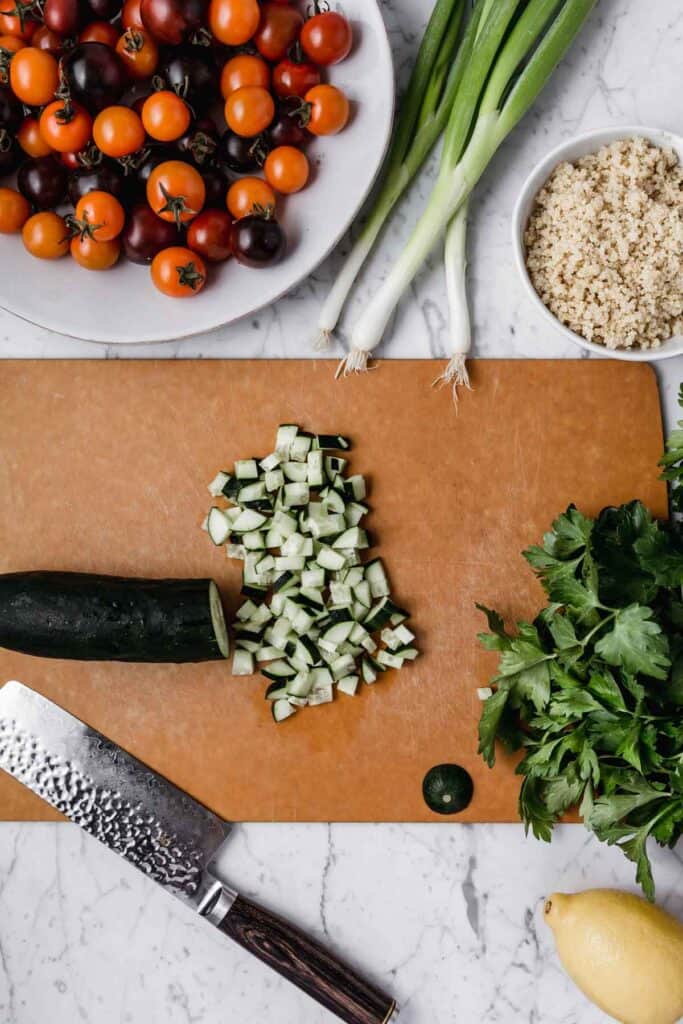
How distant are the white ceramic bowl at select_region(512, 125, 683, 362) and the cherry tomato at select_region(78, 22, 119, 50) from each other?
2.47ft

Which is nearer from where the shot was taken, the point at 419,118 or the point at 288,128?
the point at 288,128

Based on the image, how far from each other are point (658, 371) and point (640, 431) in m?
0.12

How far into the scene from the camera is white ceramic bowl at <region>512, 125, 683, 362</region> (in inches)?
63.2

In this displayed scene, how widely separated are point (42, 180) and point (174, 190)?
0.23 m

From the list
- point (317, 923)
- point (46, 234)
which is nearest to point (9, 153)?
point (46, 234)

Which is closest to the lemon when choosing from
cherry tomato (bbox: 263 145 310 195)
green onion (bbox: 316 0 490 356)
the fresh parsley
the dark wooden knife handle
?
the fresh parsley

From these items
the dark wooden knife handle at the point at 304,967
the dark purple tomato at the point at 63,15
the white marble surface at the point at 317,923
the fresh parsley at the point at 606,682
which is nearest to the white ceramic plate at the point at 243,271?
the dark purple tomato at the point at 63,15

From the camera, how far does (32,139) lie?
5.15 ft

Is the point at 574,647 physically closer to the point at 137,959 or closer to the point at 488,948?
the point at 488,948

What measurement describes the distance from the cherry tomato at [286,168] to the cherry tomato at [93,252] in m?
0.29

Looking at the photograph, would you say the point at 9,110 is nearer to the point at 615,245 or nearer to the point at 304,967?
the point at 615,245

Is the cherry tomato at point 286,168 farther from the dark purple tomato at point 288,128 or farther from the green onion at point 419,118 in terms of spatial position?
the green onion at point 419,118

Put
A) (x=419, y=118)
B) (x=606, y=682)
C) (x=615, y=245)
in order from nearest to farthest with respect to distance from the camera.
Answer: (x=606, y=682), (x=615, y=245), (x=419, y=118)

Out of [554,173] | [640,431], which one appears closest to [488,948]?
[640,431]
